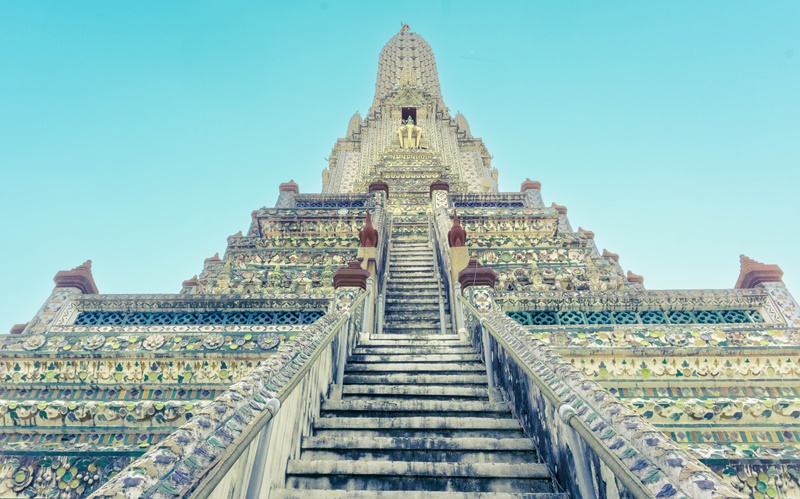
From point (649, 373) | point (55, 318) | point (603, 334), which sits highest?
point (55, 318)

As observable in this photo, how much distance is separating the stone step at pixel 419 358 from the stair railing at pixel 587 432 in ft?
2.90

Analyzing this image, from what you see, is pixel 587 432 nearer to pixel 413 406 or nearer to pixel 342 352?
pixel 413 406

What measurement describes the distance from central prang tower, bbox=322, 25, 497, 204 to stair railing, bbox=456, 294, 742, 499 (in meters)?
12.0

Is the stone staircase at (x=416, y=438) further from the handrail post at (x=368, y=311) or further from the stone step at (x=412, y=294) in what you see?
the stone step at (x=412, y=294)

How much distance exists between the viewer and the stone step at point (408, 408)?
12.8ft

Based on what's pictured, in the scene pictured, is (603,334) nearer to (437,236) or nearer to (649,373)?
(649,373)

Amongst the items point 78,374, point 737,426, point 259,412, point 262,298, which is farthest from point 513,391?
point 78,374

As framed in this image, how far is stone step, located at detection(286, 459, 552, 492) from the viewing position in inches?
116

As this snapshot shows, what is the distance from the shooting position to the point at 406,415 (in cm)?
393

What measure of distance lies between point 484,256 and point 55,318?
7.50 meters

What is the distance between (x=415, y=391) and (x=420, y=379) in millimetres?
307

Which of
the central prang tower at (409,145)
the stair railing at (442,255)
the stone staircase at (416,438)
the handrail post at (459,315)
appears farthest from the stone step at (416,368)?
the central prang tower at (409,145)

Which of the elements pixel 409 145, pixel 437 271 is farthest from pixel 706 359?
pixel 409 145

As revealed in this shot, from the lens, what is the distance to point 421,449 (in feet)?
11.0
